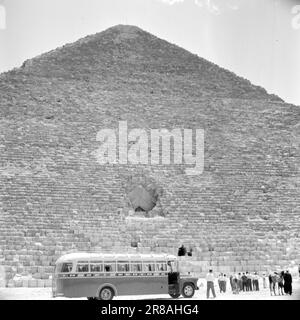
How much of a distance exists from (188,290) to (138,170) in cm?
858

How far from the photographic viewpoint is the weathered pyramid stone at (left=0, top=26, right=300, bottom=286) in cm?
1725

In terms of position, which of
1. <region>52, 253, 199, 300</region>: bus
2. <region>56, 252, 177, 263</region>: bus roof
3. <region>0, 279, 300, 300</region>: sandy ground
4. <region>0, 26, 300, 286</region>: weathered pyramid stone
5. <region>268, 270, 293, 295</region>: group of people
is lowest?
<region>0, 279, 300, 300</region>: sandy ground

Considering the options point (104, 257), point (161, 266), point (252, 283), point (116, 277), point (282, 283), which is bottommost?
point (252, 283)

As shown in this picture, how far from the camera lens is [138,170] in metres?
20.8

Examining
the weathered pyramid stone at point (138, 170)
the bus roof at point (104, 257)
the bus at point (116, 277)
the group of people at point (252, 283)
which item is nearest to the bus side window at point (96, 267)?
the bus at point (116, 277)

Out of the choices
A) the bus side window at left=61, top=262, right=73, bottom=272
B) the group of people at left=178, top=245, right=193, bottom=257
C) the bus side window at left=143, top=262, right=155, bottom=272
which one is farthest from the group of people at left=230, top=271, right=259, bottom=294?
the bus side window at left=61, top=262, right=73, bottom=272

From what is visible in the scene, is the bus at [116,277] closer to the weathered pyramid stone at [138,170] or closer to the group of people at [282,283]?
the group of people at [282,283]

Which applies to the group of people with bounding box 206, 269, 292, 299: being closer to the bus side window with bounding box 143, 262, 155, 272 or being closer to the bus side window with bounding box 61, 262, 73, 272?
the bus side window with bounding box 143, 262, 155, 272

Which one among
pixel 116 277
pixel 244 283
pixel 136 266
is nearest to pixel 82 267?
pixel 116 277

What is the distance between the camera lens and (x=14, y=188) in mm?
18922

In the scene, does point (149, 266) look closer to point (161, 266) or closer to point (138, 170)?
point (161, 266)

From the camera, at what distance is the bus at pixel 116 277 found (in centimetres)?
1194
